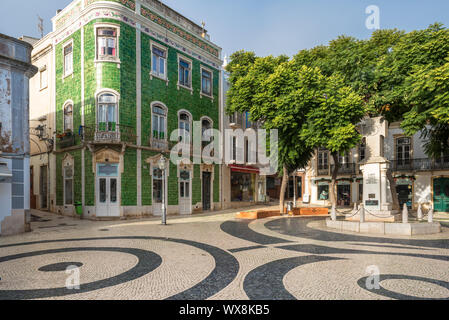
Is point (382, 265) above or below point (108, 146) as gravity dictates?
below

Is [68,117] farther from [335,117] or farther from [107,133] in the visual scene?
[335,117]

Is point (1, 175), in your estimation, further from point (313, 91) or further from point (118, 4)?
point (313, 91)

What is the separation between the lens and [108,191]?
17.5 metres

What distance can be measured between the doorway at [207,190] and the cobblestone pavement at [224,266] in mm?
12086

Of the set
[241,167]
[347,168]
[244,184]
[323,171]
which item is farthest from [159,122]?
[347,168]

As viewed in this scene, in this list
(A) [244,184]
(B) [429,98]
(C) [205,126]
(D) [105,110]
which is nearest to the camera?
(B) [429,98]

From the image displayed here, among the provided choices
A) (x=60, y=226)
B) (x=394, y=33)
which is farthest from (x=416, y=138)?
(x=60, y=226)

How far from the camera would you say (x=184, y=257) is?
7.91 m

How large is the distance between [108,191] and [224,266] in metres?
12.8

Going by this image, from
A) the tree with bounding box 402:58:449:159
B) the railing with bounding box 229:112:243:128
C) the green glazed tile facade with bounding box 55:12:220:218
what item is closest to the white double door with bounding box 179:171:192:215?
the green glazed tile facade with bounding box 55:12:220:218

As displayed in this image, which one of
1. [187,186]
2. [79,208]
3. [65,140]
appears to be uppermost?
[65,140]

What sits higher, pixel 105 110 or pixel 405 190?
pixel 105 110

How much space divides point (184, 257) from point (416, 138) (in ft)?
86.0

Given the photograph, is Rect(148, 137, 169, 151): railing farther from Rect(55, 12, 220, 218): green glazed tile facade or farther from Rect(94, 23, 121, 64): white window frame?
Rect(94, 23, 121, 64): white window frame
